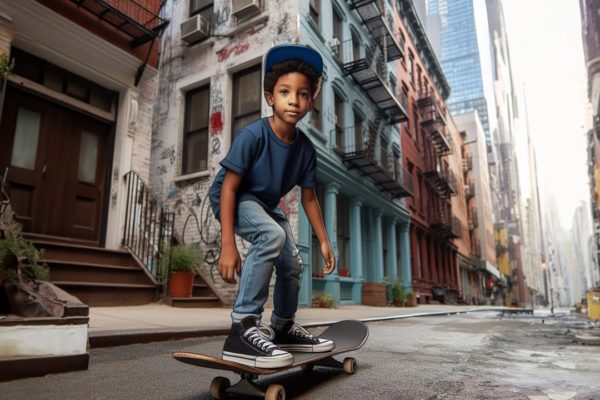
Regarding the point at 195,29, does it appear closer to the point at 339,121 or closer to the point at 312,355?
the point at 339,121

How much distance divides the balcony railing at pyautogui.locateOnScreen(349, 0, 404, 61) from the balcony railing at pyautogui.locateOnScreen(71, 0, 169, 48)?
920 cm

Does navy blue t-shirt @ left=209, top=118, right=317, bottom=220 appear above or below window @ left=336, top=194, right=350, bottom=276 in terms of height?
below

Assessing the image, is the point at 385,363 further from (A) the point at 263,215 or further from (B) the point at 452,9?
(B) the point at 452,9

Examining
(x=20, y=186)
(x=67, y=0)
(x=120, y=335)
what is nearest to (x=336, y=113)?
(x=67, y=0)

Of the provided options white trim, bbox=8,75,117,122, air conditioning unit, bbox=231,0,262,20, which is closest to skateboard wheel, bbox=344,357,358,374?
white trim, bbox=8,75,117,122

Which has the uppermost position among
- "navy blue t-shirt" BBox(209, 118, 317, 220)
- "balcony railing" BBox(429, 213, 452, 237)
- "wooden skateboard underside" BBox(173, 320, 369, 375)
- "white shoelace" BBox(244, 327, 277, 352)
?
"balcony railing" BBox(429, 213, 452, 237)

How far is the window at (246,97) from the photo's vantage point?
12000 mm

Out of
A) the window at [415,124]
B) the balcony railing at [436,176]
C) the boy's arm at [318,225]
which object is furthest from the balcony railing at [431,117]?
the boy's arm at [318,225]

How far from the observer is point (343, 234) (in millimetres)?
14734

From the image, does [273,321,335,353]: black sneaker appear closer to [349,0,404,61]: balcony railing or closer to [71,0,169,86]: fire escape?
[71,0,169,86]: fire escape

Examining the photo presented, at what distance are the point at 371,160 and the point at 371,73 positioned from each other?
11.3 ft

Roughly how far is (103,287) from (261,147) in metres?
5.60

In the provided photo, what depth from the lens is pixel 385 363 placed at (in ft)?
10.5

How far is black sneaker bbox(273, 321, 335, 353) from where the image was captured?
8.18 ft
